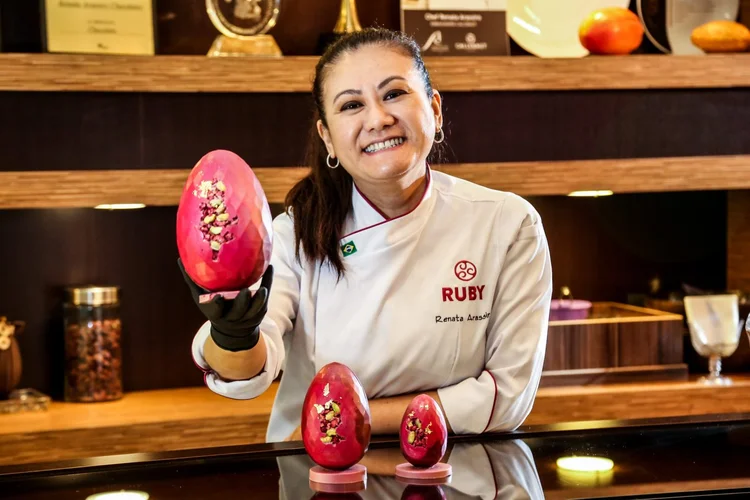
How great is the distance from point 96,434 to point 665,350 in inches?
57.1

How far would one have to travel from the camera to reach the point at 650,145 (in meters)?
2.58

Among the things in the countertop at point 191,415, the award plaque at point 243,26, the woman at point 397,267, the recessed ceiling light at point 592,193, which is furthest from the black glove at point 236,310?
the recessed ceiling light at point 592,193

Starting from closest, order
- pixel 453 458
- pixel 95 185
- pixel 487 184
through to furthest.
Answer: pixel 453 458 < pixel 95 185 < pixel 487 184

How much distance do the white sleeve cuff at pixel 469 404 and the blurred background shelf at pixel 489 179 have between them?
41.8 inches

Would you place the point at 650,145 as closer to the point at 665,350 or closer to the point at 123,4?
the point at 665,350

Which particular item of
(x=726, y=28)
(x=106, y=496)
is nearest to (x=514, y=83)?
(x=726, y=28)

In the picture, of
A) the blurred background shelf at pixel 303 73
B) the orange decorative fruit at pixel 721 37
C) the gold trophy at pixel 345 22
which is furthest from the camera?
the orange decorative fruit at pixel 721 37

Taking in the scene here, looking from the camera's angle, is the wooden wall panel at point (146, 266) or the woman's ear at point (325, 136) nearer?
the woman's ear at point (325, 136)

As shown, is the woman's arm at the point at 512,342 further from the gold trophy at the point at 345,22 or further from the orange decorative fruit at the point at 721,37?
the orange decorative fruit at the point at 721,37

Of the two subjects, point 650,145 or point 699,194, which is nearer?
point 650,145

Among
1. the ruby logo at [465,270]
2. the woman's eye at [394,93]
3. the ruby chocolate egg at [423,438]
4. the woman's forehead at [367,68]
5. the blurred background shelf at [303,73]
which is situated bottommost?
the ruby chocolate egg at [423,438]

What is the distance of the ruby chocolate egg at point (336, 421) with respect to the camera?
3.17 feet

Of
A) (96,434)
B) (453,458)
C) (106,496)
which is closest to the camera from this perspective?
(106,496)

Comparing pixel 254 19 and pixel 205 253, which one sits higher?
pixel 254 19
